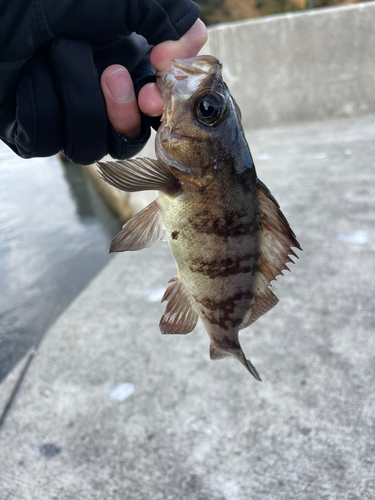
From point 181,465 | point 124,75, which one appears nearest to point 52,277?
A: point 181,465

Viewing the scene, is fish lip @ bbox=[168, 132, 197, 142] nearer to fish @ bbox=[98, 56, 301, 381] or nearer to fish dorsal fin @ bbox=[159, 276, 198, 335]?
fish @ bbox=[98, 56, 301, 381]

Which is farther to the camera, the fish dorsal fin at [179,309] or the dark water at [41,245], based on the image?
the dark water at [41,245]

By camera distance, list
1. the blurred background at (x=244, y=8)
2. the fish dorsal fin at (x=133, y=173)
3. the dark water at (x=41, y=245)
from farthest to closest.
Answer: the blurred background at (x=244, y=8), the dark water at (x=41, y=245), the fish dorsal fin at (x=133, y=173)

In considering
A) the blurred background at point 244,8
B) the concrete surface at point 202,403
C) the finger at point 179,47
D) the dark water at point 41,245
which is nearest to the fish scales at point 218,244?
the finger at point 179,47

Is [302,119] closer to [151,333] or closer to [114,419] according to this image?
[151,333]

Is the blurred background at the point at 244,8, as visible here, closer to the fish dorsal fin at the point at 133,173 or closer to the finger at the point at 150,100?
the finger at the point at 150,100

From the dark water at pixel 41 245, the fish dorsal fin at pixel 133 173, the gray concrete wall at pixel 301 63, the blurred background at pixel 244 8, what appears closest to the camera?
the fish dorsal fin at pixel 133 173

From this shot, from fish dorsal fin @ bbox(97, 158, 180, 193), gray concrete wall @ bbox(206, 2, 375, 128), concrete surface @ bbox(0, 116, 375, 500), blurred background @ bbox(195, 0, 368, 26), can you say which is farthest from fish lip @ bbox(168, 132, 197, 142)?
blurred background @ bbox(195, 0, 368, 26)
